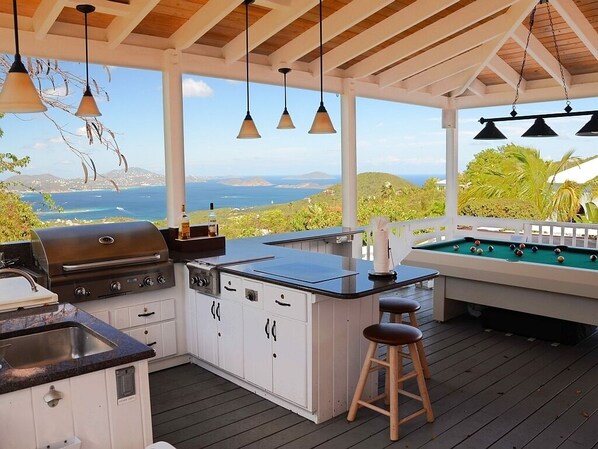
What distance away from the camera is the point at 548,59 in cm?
600

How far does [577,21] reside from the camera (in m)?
4.91

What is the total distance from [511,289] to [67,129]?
15.9 ft

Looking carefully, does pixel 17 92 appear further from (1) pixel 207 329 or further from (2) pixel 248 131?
(1) pixel 207 329

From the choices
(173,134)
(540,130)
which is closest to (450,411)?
(540,130)

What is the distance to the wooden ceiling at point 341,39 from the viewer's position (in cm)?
394

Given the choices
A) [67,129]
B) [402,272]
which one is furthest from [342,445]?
[67,129]

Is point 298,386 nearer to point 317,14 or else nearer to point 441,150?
point 317,14

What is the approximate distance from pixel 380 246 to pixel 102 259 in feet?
5.91

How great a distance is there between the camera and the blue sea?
6.33m

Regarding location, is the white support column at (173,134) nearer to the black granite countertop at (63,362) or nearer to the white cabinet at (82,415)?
the black granite countertop at (63,362)

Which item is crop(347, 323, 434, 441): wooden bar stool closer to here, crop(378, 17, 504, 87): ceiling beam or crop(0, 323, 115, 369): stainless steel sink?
crop(0, 323, 115, 369): stainless steel sink

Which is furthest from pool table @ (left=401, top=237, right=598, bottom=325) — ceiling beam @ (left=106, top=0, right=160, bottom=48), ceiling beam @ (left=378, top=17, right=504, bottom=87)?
ceiling beam @ (left=106, top=0, right=160, bottom=48)

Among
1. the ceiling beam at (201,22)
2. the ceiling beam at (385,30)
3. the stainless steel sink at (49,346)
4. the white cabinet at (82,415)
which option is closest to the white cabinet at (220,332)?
the stainless steel sink at (49,346)

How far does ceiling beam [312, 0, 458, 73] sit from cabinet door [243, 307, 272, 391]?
279cm
